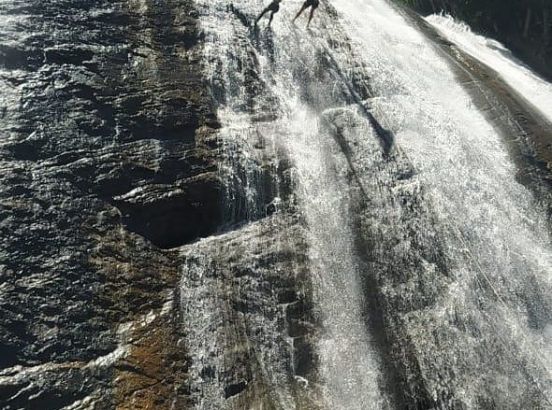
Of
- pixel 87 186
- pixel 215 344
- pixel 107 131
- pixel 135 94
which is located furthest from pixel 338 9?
pixel 215 344

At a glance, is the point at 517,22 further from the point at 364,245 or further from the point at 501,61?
the point at 364,245

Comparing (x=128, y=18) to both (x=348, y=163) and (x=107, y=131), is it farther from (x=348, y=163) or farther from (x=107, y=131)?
(x=348, y=163)

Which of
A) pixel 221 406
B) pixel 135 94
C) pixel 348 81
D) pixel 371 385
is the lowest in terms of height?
pixel 221 406

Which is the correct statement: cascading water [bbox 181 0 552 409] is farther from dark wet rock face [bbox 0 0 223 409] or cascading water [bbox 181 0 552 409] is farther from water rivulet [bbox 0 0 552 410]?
dark wet rock face [bbox 0 0 223 409]

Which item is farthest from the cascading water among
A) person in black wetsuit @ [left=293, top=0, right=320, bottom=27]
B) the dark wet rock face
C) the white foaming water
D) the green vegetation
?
the green vegetation

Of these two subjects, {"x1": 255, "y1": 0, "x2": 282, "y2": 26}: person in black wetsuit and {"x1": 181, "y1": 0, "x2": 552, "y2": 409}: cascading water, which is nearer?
{"x1": 181, "y1": 0, "x2": 552, "y2": 409}: cascading water

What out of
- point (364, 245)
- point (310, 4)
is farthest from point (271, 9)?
point (364, 245)

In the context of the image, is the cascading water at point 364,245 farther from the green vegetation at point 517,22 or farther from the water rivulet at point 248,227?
the green vegetation at point 517,22
